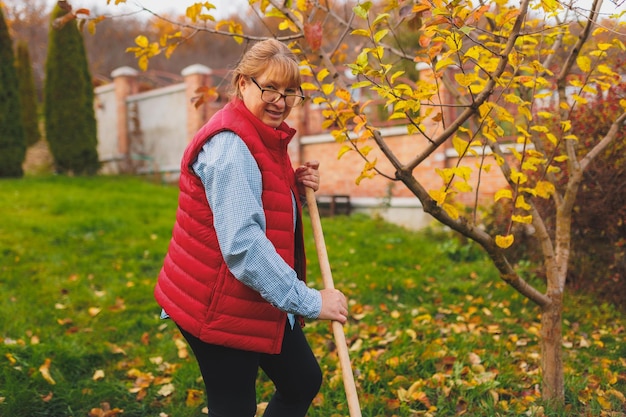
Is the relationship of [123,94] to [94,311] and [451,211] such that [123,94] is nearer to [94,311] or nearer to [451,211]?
[94,311]

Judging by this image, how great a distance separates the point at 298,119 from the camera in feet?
36.7

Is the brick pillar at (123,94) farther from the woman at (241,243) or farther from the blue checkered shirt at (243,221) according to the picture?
the blue checkered shirt at (243,221)

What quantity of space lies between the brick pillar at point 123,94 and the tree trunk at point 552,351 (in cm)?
1319

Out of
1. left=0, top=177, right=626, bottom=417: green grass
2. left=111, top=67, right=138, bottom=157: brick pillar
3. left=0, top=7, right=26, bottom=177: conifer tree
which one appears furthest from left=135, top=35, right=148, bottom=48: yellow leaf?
left=111, top=67, right=138, bottom=157: brick pillar

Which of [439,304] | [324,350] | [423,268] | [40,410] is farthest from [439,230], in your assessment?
[40,410]

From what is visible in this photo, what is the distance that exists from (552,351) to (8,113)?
11.0m

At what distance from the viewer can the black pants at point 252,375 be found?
81.4 inches

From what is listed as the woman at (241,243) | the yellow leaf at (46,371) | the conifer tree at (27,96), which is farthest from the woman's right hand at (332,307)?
the conifer tree at (27,96)

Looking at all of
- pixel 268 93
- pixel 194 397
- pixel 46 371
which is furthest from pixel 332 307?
pixel 46 371

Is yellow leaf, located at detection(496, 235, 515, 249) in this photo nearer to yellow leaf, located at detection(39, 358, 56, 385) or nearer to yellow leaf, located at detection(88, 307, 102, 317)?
yellow leaf, located at detection(39, 358, 56, 385)

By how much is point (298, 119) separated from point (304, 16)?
25.8ft

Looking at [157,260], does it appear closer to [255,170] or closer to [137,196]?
[137,196]

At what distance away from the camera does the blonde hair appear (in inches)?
80.7

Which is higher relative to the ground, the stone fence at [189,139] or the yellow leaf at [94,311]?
the stone fence at [189,139]
